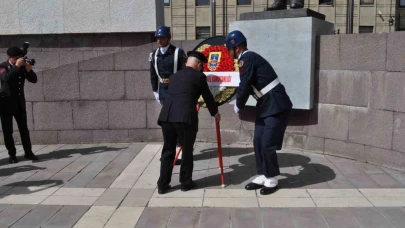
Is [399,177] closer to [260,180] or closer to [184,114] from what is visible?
[260,180]

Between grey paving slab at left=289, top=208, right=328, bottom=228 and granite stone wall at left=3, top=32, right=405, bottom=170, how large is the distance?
2.25m

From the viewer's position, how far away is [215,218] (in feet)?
14.3

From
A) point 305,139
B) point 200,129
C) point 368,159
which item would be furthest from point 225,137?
point 368,159

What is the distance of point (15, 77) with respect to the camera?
6543 mm

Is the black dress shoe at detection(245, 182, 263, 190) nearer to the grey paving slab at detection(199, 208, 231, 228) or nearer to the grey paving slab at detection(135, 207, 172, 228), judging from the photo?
the grey paving slab at detection(199, 208, 231, 228)

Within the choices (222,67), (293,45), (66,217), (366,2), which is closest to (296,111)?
(293,45)

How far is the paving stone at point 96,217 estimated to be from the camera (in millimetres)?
4262

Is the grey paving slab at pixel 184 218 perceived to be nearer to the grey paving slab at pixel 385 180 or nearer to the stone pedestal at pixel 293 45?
the grey paving slab at pixel 385 180

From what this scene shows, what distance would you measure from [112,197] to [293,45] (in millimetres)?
3700

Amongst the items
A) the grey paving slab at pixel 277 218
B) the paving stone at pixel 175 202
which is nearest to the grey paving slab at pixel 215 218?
the paving stone at pixel 175 202

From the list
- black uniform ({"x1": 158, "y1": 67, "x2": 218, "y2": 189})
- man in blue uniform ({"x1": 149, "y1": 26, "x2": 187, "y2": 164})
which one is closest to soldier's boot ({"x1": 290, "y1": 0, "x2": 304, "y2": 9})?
man in blue uniform ({"x1": 149, "y1": 26, "x2": 187, "y2": 164})

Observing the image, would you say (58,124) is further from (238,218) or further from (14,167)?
(238,218)

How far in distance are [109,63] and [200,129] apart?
2.10m

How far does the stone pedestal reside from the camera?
666 cm
